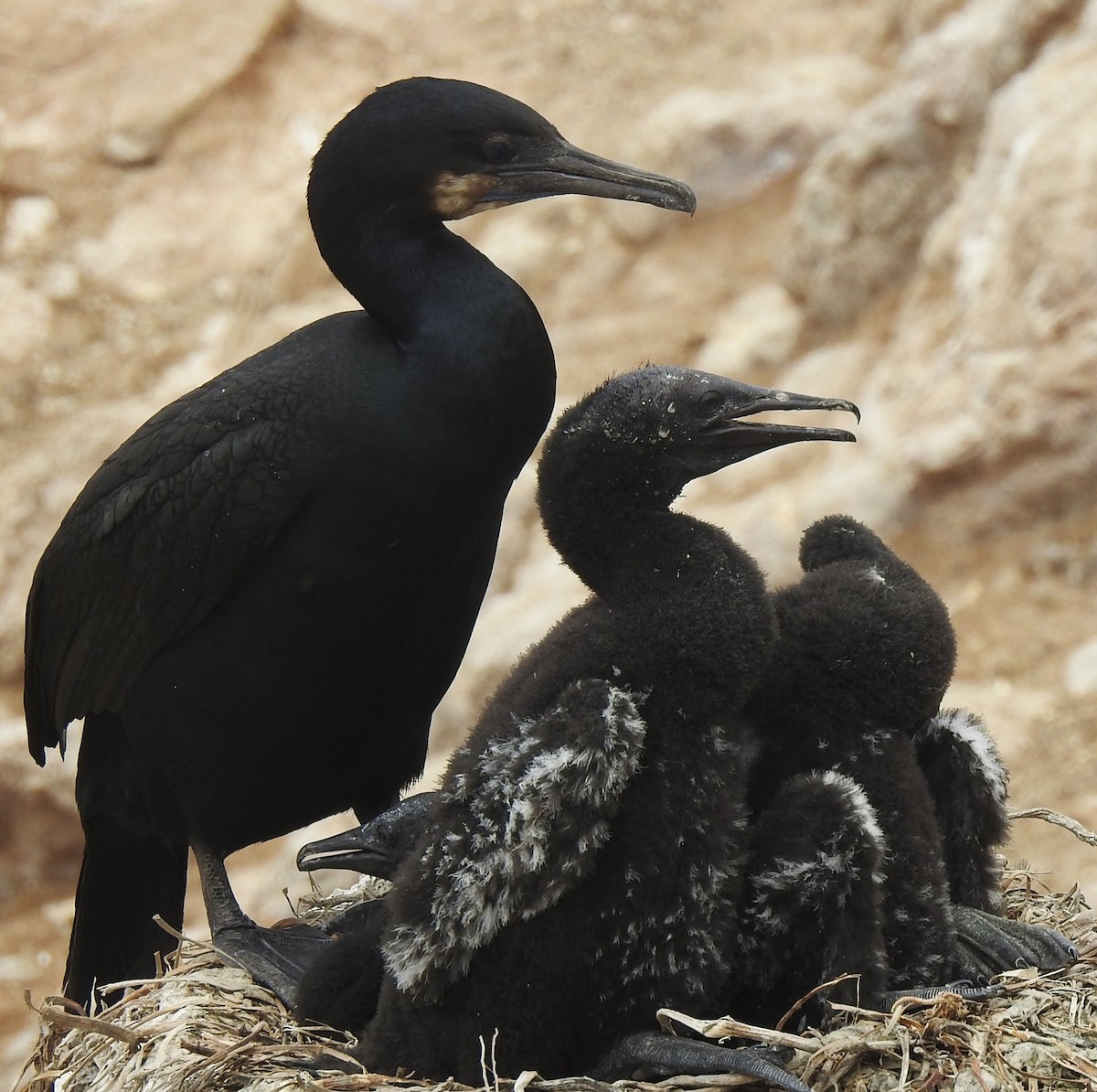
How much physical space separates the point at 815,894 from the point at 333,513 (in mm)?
1387

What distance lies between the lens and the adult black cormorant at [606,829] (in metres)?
2.82

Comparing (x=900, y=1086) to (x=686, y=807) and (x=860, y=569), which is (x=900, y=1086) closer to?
(x=686, y=807)

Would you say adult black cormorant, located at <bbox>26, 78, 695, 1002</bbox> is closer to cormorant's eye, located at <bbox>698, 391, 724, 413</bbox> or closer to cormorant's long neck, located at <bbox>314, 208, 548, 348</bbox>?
cormorant's long neck, located at <bbox>314, 208, 548, 348</bbox>

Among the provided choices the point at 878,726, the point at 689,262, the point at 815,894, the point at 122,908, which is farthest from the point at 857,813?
the point at 689,262

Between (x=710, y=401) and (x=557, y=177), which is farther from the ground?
(x=557, y=177)

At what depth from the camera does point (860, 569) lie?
3.52 m

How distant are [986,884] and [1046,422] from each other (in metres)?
4.07

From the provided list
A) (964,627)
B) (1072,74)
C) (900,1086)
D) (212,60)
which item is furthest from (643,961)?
(212,60)

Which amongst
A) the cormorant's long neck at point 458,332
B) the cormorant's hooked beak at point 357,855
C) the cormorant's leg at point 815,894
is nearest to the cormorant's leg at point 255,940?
the cormorant's hooked beak at point 357,855

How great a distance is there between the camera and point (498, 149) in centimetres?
365

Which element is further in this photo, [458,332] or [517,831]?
[458,332]

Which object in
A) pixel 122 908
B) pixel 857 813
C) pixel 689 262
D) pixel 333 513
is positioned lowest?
pixel 857 813

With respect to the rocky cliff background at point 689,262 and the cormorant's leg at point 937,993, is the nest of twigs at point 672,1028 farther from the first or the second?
the rocky cliff background at point 689,262

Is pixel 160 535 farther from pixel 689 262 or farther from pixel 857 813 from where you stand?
pixel 689 262
